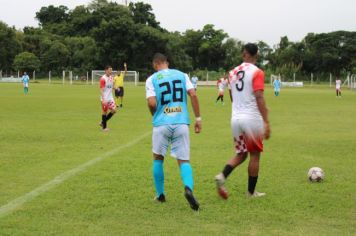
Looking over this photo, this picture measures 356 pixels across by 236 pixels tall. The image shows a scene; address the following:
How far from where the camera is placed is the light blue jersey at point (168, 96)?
21.1 feet

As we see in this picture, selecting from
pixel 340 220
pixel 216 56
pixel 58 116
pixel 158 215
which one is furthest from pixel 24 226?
pixel 216 56

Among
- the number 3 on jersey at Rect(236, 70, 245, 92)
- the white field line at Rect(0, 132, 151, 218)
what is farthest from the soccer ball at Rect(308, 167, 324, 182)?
the white field line at Rect(0, 132, 151, 218)

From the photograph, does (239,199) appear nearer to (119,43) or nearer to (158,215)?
(158,215)

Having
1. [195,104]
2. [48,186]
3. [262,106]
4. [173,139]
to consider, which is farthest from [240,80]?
[48,186]

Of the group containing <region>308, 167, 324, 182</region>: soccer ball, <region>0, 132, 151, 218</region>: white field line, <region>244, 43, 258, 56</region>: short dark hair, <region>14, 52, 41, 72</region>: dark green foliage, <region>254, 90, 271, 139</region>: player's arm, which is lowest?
<region>0, 132, 151, 218</region>: white field line

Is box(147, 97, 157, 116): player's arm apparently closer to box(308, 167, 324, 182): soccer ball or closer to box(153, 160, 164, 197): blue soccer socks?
box(153, 160, 164, 197): blue soccer socks

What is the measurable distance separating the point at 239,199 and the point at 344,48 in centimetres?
9109

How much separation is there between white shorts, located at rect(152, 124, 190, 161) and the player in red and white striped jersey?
1.92 feet

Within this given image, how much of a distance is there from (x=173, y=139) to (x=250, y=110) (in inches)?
42.3

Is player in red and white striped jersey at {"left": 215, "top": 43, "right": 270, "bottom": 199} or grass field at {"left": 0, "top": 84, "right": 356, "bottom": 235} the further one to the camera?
player in red and white striped jersey at {"left": 215, "top": 43, "right": 270, "bottom": 199}

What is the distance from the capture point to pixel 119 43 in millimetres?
80938

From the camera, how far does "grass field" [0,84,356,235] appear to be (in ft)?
18.2

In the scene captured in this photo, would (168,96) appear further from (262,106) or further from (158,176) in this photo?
(262,106)

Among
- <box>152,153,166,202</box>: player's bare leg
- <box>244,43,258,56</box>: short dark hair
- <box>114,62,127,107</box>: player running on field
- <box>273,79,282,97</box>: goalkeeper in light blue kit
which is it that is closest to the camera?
<box>152,153,166,202</box>: player's bare leg
